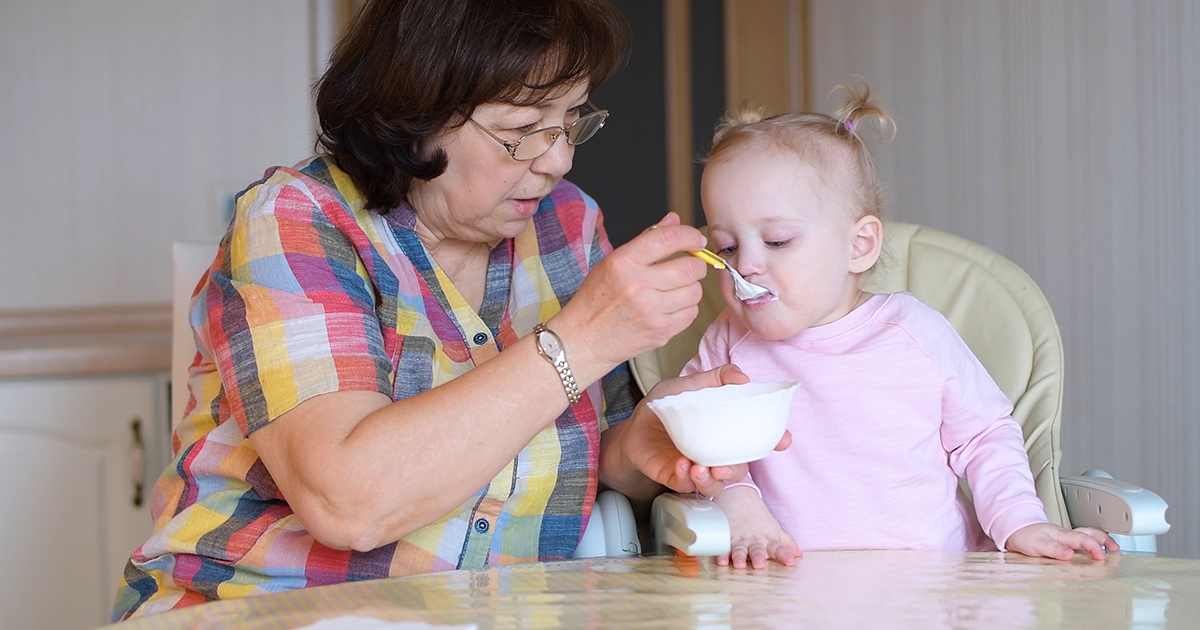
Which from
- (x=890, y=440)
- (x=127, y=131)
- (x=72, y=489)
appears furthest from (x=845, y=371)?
(x=127, y=131)

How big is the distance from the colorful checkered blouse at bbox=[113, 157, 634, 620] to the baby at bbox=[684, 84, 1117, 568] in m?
0.26

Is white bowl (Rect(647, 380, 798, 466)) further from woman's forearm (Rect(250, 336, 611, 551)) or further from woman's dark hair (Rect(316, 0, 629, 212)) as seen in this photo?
woman's dark hair (Rect(316, 0, 629, 212))

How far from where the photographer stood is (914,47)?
2.77 meters

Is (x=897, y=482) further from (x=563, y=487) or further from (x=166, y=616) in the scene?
(x=166, y=616)

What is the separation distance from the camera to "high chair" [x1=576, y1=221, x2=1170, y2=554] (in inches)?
46.8

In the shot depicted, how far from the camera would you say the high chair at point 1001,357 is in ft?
3.90

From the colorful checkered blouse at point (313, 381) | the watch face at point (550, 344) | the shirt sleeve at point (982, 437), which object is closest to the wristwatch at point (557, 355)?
the watch face at point (550, 344)

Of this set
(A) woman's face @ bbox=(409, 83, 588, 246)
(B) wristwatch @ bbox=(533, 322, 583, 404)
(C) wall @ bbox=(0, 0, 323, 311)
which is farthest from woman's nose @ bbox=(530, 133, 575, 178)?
(C) wall @ bbox=(0, 0, 323, 311)

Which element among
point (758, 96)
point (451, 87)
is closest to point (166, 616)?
point (451, 87)

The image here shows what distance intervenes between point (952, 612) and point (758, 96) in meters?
2.80

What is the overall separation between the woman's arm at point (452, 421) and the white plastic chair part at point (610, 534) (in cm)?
30

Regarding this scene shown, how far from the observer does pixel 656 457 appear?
1.26 m

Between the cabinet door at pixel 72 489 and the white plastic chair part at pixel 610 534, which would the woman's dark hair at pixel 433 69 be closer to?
the white plastic chair part at pixel 610 534

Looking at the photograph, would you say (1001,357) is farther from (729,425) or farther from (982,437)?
(729,425)
